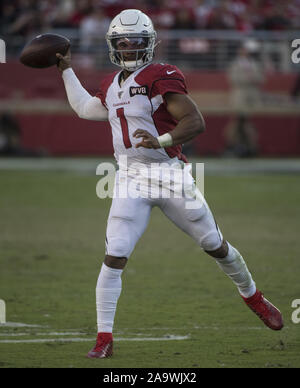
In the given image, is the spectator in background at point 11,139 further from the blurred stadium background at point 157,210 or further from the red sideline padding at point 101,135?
the red sideline padding at point 101,135

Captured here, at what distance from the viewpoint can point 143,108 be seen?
5.48 metres

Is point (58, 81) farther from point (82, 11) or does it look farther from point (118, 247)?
point (118, 247)

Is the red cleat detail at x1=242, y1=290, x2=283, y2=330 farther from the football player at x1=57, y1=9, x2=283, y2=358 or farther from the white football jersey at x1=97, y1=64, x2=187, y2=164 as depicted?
the white football jersey at x1=97, y1=64, x2=187, y2=164

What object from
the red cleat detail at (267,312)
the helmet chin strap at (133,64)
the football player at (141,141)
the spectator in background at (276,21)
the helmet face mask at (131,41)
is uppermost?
the helmet face mask at (131,41)

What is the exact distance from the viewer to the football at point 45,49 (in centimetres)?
603

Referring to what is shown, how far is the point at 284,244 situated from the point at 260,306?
422 centimetres

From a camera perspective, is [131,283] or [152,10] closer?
[131,283]

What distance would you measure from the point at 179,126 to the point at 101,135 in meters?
14.4

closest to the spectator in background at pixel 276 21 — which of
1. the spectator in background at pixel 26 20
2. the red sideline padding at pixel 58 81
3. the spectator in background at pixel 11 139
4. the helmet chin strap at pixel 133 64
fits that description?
the red sideline padding at pixel 58 81

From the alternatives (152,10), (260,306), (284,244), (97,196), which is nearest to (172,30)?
(152,10)

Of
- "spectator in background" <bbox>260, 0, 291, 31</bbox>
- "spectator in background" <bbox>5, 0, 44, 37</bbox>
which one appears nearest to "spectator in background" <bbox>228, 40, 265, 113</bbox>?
"spectator in background" <bbox>260, 0, 291, 31</bbox>

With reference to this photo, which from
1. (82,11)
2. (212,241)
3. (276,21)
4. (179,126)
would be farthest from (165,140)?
(276,21)
